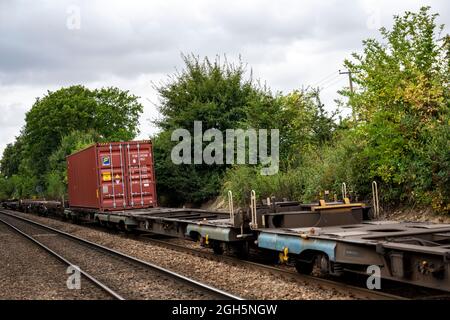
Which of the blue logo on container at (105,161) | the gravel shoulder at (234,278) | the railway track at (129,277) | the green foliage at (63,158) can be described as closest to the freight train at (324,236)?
the gravel shoulder at (234,278)

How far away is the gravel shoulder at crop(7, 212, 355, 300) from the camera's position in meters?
7.65

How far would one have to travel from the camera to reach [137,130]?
62031 mm

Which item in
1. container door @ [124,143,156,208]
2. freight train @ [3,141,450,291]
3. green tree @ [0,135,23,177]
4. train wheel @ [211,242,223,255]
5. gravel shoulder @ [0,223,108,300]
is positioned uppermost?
green tree @ [0,135,23,177]

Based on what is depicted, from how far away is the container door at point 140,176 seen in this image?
19.8 metres

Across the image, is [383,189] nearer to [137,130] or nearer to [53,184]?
[53,184]

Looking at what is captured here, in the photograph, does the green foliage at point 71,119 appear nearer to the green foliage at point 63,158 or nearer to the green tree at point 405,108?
the green foliage at point 63,158

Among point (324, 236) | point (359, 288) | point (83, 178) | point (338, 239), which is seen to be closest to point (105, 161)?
point (83, 178)

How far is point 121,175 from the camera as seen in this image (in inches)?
773

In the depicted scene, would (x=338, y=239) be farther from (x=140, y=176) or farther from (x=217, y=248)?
(x=140, y=176)

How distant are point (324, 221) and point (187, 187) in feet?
56.5

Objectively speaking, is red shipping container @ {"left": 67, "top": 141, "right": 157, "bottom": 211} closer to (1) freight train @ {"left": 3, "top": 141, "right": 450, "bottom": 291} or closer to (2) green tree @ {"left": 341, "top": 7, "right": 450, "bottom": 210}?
(1) freight train @ {"left": 3, "top": 141, "right": 450, "bottom": 291}

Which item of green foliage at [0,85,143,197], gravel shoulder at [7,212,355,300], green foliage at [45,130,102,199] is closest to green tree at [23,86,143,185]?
green foliage at [0,85,143,197]

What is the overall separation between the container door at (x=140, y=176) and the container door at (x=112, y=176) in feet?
0.87

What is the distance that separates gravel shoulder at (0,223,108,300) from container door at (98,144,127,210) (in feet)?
13.6
